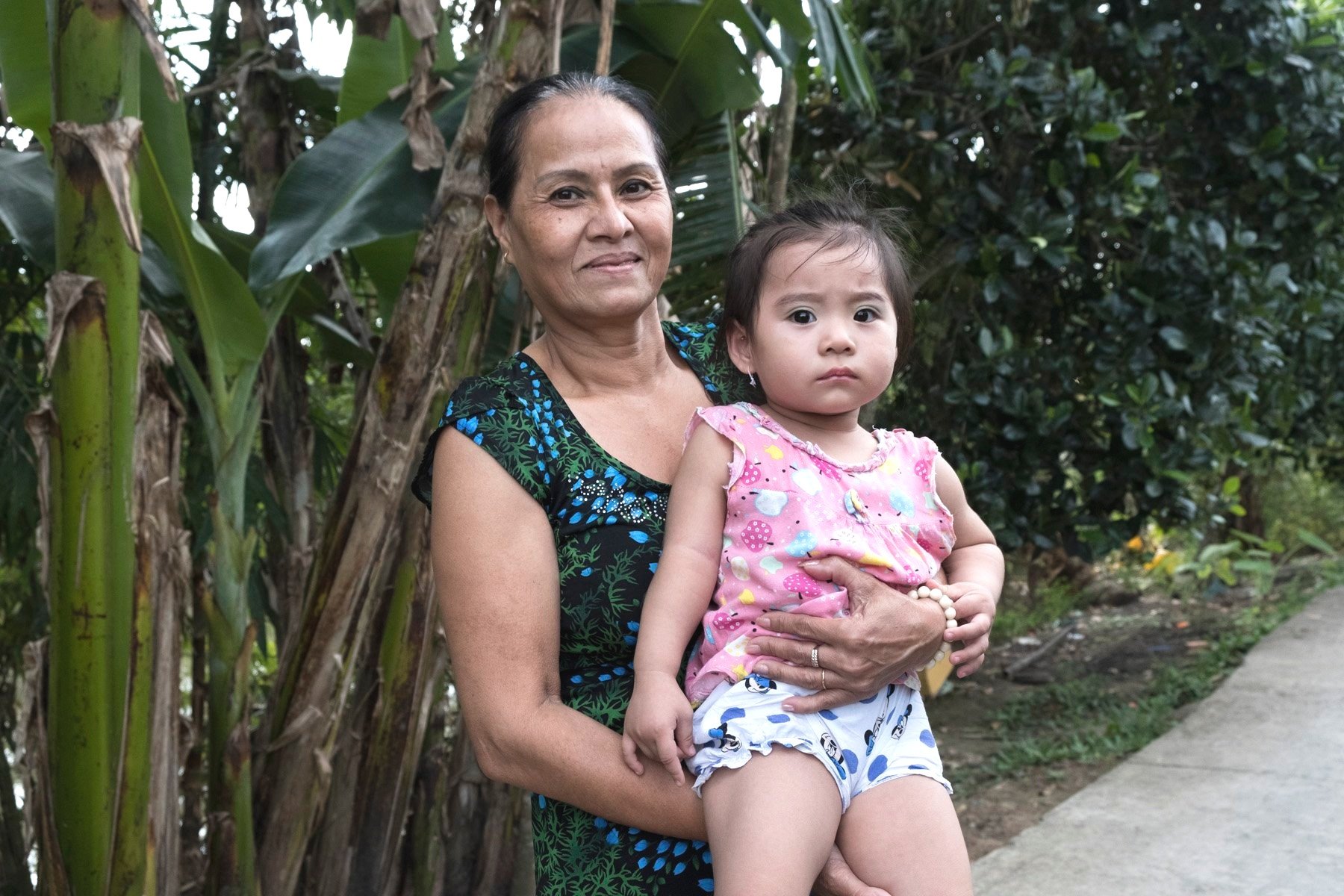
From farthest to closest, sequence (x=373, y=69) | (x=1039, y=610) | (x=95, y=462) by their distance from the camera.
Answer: (x=1039, y=610) < (x=373, y=69) < (x=95, y=462)

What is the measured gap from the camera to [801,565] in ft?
5.43

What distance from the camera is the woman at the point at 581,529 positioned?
1596 mm

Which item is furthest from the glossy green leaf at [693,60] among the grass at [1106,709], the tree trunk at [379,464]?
the grass at [1106,709]

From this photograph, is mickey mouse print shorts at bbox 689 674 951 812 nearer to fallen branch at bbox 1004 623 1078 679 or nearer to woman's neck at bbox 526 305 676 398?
woman's neck at bbox 526 305 676 398

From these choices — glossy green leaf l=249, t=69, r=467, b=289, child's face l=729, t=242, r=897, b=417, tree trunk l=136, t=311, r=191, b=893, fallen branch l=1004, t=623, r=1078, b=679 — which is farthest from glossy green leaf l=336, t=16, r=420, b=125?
fallen branch l=1004, t=623, r=1078, b=679

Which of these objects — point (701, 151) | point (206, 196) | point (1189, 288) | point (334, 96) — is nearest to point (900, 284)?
point (701, 151)

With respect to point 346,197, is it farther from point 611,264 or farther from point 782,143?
point 782,143

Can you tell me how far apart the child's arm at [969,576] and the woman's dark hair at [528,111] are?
0.62m

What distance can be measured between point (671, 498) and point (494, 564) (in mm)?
247

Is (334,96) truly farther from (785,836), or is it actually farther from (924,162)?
(785,836)

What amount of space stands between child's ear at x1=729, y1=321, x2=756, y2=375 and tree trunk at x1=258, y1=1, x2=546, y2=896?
2.62ft

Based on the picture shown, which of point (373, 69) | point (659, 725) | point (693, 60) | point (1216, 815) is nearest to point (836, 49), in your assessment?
point (693, 60)

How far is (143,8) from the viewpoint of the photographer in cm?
205

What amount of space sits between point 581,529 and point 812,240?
0.50 m
